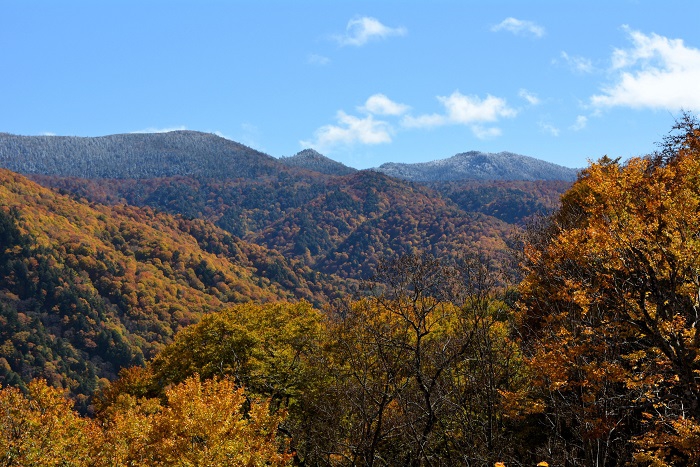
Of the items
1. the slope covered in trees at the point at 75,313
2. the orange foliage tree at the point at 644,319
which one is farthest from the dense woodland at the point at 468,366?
the slope covered in trees at the point at 75,313

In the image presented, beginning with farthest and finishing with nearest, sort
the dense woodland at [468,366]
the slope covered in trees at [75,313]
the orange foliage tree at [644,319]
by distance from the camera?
the slope covered in trees at [75,313] < the dense woodland at [468,366] < the orange foliage tree at [644,319]

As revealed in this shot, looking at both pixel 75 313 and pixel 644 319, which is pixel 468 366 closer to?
pixel 644 319

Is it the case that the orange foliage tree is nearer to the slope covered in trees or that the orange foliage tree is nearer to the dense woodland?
the dense woodland

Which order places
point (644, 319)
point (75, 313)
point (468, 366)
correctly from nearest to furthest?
point (644, 319) → point (468, 366) → point (75, 313)

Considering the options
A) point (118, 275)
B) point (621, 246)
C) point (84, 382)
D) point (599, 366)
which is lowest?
point (84, 382)

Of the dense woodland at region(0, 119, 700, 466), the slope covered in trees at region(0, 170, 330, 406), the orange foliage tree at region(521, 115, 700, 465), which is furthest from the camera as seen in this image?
the slope covered in trees at region(0, 170, 330, 406)

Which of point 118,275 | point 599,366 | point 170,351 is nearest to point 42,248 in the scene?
point 118,275

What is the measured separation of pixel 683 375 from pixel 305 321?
112 feet

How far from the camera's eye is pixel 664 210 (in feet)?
57.4

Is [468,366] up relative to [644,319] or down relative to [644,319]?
down

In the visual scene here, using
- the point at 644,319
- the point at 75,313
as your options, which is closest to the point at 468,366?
the point at 644,319

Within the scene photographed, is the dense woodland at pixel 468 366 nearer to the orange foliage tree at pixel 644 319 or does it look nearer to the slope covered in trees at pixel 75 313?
the orange foliage tree at pixel 644 319

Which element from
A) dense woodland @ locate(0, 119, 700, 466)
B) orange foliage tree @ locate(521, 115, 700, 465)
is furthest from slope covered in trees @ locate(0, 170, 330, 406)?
orange foliage tree @ locate(521, 115, 700, 465)

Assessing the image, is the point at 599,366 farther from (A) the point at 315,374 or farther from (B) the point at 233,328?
(B) the point at 233,328
